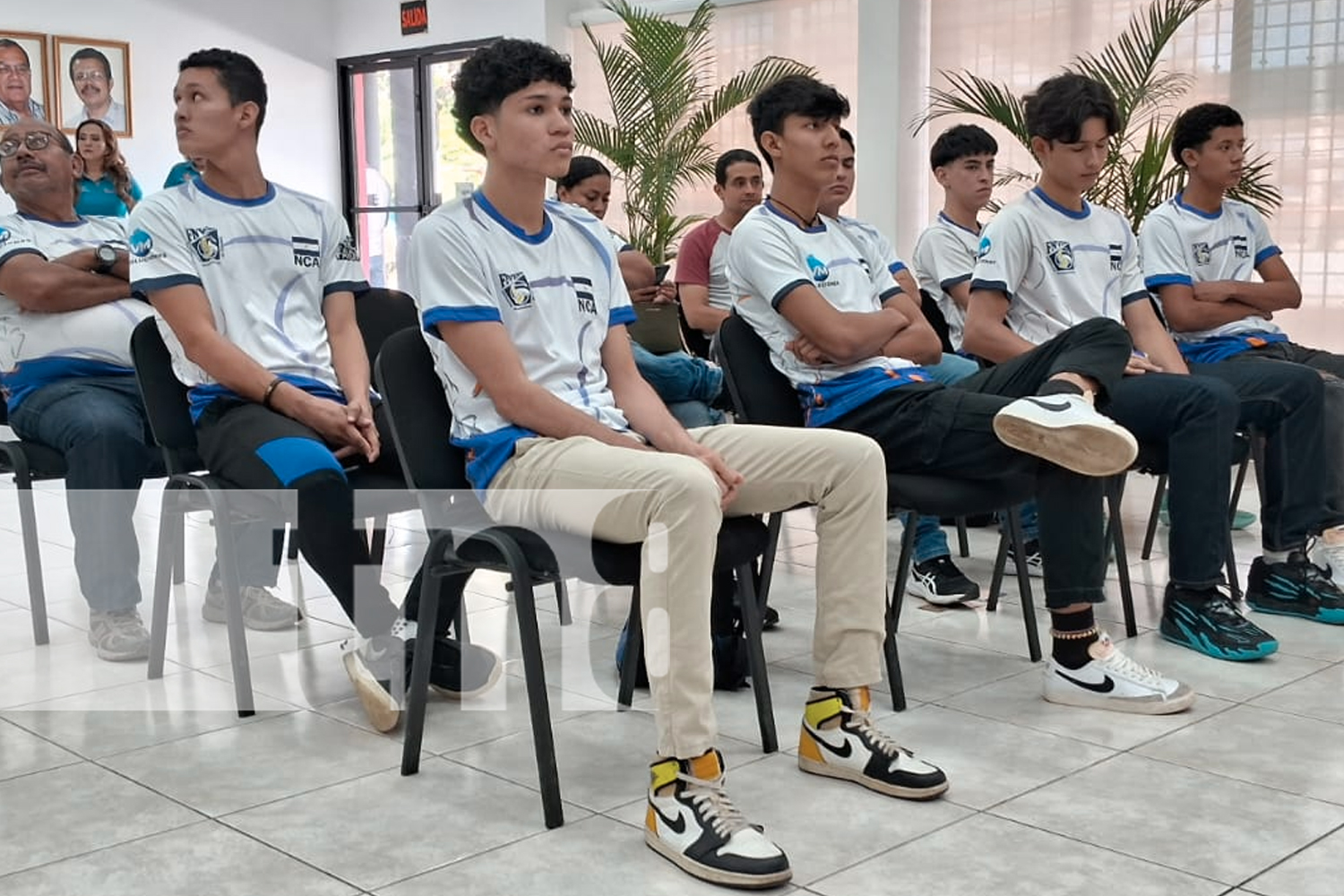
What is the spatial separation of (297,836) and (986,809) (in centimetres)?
100

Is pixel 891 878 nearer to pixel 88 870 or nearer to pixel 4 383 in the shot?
pixel 88 870

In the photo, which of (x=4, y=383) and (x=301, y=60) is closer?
(x=4, y=383)

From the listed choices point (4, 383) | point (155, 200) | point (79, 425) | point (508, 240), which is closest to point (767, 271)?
point (508, 240)

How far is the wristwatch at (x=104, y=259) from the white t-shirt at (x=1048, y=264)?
1.95 m

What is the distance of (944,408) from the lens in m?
2.61

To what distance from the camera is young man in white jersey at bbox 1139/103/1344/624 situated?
3654 mm

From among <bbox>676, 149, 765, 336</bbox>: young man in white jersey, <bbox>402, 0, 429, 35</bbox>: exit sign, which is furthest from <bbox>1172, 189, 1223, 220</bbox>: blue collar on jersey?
<bbox>402, 0, 429, 35</bbox>: exit sign

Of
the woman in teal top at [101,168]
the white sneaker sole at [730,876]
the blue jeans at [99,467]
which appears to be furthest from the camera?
the woman in teal top at [101,168]

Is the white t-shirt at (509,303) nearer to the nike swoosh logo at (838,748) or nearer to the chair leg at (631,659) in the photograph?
the chair leg at (631,659)

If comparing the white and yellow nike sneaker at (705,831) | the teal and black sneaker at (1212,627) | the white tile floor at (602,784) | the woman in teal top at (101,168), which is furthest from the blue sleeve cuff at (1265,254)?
the woman in teal top at (101,168)

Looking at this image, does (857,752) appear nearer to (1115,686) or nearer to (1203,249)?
(1115,686)

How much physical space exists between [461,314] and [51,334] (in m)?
1.44

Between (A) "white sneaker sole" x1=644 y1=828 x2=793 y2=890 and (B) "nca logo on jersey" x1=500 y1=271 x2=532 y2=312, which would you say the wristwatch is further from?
(A) "white sneaker sole" x1=644 y1=828 x2=793 y2=890

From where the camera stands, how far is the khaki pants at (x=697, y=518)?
1954 millimetres
